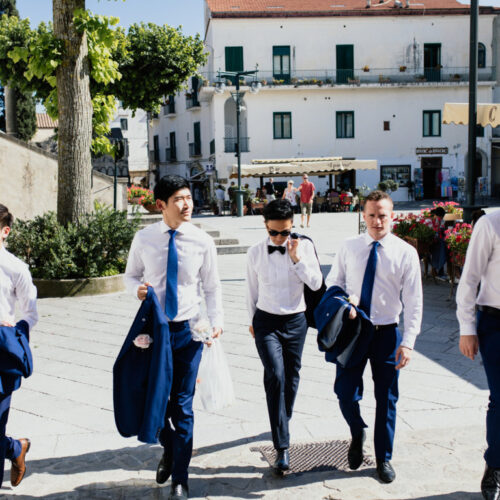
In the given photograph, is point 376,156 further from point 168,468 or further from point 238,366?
point 168,468

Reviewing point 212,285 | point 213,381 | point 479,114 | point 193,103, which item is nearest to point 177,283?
point 212,285

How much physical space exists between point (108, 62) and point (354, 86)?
94.6ft

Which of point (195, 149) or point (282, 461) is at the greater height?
point (195, 149)

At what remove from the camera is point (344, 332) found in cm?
357

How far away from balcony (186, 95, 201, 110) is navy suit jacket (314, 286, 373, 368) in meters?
38.0

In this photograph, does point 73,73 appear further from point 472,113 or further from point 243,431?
point 243,431

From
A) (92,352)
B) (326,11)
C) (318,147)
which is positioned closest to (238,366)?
(92,352)

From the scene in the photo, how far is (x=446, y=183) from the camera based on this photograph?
1451 inches

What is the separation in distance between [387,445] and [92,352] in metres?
3.77

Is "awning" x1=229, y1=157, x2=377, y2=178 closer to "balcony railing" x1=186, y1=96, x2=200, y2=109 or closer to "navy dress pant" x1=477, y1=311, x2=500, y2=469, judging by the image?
"balcony railing" x1=186, y1=96, x2=200, y2=109

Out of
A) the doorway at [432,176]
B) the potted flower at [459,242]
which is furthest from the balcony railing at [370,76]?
the potted flower at [459,242]

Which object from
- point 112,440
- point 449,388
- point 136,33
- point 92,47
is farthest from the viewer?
point 136,33

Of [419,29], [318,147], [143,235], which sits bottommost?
[143,235]

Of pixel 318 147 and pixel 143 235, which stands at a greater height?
pixel 318 147
